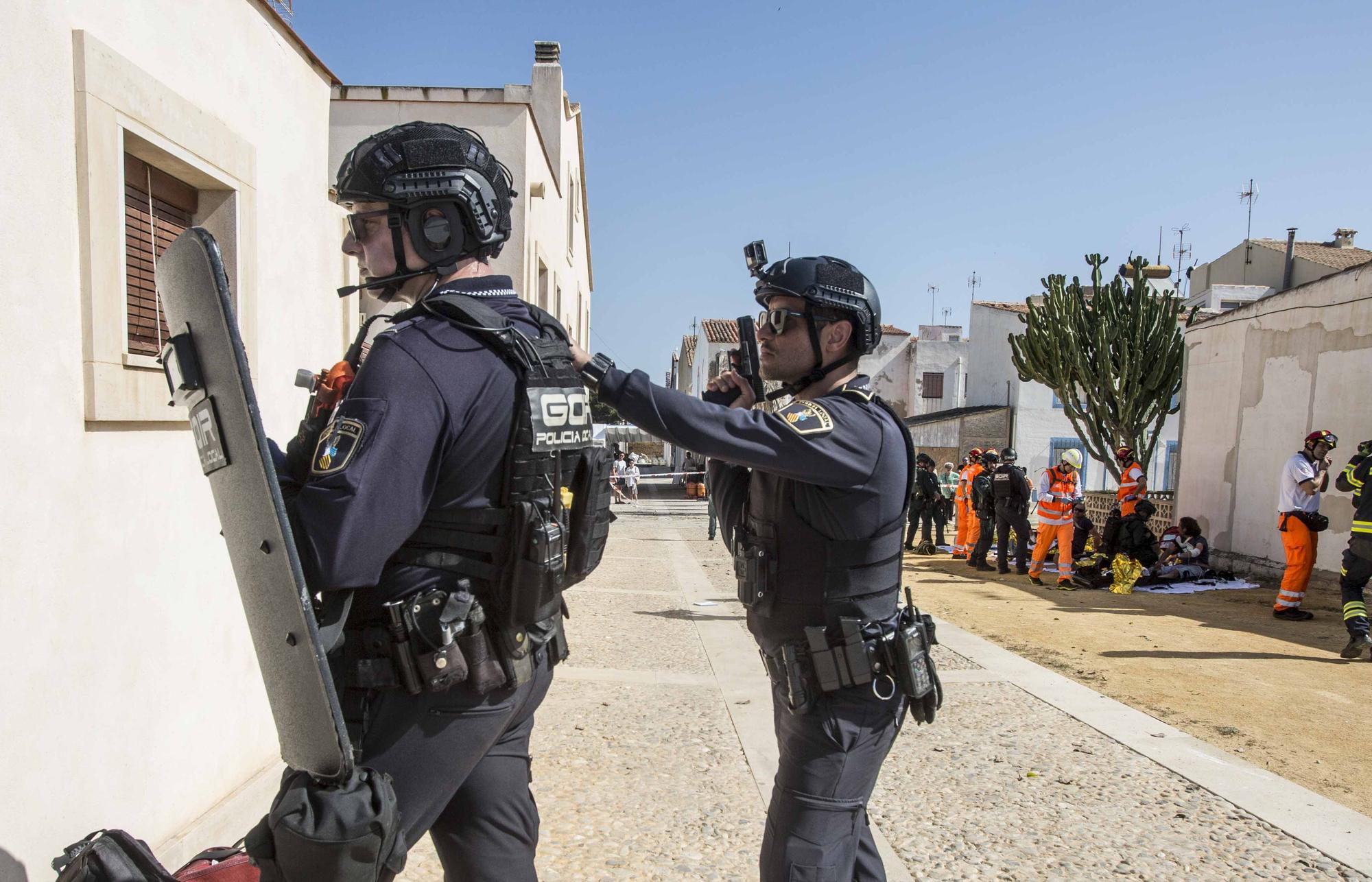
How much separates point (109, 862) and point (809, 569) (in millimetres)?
1716

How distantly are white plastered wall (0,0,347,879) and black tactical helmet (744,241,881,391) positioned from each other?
1882 millimetres

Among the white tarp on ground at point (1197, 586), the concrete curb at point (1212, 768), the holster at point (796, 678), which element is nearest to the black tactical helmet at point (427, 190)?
the holster at point (796, 678)

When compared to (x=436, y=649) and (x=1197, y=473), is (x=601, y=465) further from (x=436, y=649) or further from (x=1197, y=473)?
(x=1197, y=473)

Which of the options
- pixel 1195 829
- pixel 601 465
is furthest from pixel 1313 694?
pixel 601 465

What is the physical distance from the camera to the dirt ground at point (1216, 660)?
4.84 m

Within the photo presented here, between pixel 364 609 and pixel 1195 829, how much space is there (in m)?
3.35

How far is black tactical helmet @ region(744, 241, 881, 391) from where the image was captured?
239cm

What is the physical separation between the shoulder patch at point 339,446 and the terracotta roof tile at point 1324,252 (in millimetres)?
34224

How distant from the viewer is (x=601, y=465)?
191 cm

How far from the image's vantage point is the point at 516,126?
10.0m

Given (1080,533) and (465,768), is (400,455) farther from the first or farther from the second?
(1080,533)

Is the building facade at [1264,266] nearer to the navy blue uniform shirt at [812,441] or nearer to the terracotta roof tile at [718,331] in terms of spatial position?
the terracotta roof tile at [718,331]

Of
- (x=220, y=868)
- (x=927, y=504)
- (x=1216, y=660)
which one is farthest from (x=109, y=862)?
(x=927, y=504)

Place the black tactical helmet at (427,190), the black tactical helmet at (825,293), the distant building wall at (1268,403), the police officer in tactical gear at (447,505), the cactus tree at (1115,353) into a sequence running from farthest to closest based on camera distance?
1. the cactus tree at (1115,353)
2. the distant building wall at (1268,403)
3. the black tactical helmet at (825,293)
4. the black tactical helmet at (427,190)
5. the police officer in tactical gear at (447,505)
